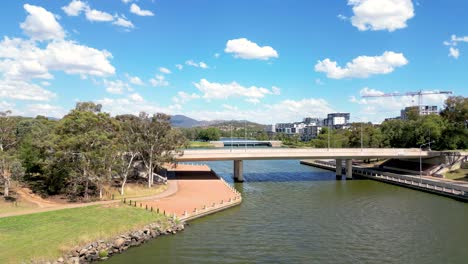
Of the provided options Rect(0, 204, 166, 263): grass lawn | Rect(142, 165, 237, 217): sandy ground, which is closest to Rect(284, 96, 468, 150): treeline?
Rect(142, 165, 237, 217): sandy ground

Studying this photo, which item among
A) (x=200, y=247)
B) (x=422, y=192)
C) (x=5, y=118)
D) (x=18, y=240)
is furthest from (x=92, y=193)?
(x=422, y=192)

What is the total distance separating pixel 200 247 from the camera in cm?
3522

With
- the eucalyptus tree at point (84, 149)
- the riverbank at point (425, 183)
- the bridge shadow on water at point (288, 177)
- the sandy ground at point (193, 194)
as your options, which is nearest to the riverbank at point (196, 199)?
the sandy ground at point (193, 194)

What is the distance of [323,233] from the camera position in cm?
4031

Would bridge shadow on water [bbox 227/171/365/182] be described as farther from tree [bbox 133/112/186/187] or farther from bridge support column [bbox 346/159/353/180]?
tree [bbox 133/112/186/187]

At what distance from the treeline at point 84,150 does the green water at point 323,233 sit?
1652cm

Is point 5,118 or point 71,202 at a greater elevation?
point 5,118

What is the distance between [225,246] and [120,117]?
141 feet

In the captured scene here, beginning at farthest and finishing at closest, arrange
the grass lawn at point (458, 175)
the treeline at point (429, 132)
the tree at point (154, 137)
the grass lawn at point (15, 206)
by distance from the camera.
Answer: the treeline at point (429, 132)
the grass lawn at point (458, 175)
the tree at point (154, 137)
the grass lawn at point (15, 206)

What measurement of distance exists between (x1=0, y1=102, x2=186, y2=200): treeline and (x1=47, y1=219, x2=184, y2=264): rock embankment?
1489 cm

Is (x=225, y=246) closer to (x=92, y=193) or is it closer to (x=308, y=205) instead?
(x=308, y=205)

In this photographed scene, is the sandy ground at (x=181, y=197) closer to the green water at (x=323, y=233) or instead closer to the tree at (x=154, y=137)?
the green water at (x=323, y=233)

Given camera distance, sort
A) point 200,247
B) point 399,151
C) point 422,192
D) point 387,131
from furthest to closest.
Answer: point 387,131 → point 399,151 → point 422,192 → point 200,247

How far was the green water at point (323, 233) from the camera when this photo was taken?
33.1 metres
